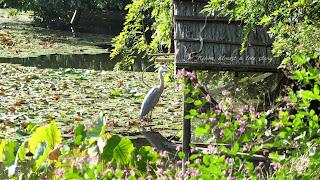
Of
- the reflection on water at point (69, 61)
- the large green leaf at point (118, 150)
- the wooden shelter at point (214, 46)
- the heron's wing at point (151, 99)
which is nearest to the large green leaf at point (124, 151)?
the large green leaf at point (118, 150)

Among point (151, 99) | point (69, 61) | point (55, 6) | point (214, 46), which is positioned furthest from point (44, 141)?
point (55, 6)

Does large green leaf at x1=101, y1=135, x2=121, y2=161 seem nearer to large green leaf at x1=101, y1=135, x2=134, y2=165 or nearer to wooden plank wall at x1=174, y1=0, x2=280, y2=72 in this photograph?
large green leaf at x1=101, y1=135, x2=134, y2=165

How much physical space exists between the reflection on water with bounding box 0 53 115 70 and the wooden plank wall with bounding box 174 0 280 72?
1081 centimetres

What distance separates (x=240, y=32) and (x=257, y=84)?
6.24ft

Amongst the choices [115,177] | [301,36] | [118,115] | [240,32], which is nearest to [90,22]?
[118,115]

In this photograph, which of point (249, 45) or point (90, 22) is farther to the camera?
point (90, 22)

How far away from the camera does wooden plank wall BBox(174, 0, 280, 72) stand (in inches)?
324

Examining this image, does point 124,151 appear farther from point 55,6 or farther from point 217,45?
point 55,6

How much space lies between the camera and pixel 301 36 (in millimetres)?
6195

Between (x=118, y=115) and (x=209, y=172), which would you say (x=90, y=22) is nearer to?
(x=118, y=115)

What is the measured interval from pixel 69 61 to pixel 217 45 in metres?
12.8

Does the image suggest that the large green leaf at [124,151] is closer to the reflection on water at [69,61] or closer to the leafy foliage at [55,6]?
the reflection on water at [69,61]

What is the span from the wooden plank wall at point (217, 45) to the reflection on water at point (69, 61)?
425 inches

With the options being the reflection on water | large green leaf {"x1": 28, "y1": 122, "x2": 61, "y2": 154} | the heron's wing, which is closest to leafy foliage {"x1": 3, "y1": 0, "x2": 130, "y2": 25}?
the reflection on water
